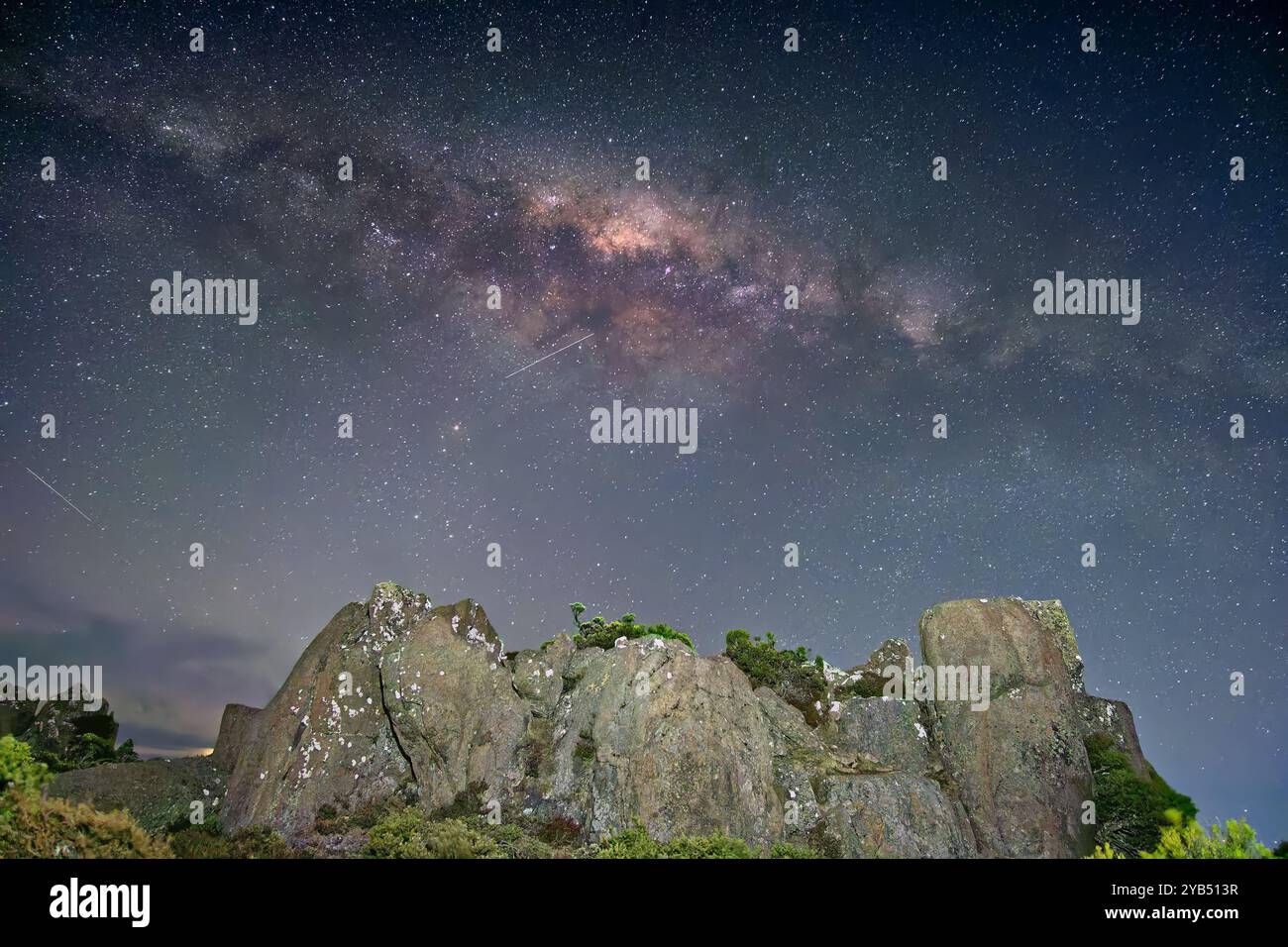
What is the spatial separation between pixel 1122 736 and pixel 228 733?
3661 cm

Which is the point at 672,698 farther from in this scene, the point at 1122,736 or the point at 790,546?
the point at 1122,736

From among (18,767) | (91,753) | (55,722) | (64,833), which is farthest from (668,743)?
(55,722)

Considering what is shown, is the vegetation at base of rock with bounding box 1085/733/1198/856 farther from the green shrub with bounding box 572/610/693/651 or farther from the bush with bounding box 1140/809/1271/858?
the green shrub with bounding box 572/610/693/651

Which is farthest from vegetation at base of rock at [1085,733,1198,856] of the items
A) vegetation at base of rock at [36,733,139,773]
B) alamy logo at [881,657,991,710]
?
vegetation at base of rock at [36,733,139,773]

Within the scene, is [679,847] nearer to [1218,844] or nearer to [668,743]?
[668,743]

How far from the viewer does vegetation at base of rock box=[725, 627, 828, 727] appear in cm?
2712

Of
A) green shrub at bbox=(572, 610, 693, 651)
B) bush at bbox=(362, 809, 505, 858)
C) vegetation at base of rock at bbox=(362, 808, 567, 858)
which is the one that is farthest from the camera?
green shrub at bbox=(572, 610, 693, 651)

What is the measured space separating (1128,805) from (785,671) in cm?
1277

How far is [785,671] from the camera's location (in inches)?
1132

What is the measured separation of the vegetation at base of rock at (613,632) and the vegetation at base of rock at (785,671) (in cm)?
246
